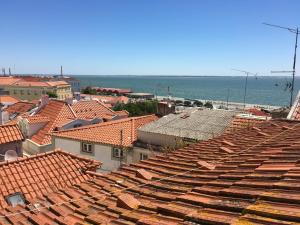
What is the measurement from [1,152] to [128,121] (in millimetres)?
14752

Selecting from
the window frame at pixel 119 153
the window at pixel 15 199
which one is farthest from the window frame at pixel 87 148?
the window at pixel 15 199

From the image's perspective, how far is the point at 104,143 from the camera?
2483 centimetres

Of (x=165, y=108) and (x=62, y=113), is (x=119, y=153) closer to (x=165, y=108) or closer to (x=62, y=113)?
(x=165, y=108)

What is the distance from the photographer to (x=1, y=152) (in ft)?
52.0

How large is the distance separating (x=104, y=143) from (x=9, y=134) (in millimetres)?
9451

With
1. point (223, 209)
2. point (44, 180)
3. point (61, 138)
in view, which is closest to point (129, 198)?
→ point (223, 209)

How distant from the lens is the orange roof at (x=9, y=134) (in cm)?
1575

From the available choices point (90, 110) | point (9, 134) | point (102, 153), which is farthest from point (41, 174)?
point (90, 110)

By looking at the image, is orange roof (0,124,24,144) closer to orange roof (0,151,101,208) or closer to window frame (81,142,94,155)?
orange roof (0,151,101,208)

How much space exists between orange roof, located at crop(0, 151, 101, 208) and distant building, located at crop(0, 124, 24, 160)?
9.85 feet

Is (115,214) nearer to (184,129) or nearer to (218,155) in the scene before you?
(218,155)

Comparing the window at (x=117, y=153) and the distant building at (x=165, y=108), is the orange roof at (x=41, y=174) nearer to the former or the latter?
the window at (x=117, y=153)

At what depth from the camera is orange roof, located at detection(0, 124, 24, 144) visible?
15750mm

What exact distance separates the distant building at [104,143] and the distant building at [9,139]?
8.32 m
